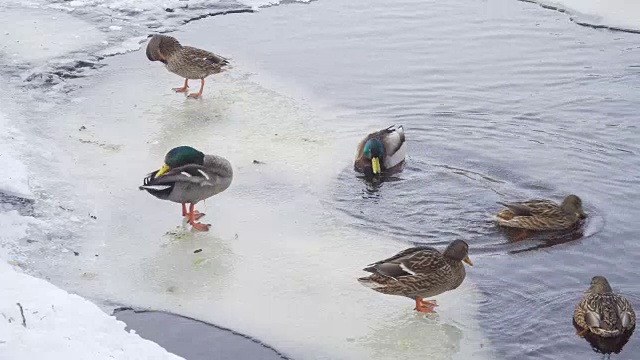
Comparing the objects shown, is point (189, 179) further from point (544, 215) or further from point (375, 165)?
point (544, 215)

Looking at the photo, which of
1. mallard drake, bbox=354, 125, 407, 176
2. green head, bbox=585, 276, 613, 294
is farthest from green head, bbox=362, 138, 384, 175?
green head, bbox=585, 276, 613, 294

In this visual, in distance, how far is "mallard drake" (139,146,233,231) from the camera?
745 cm

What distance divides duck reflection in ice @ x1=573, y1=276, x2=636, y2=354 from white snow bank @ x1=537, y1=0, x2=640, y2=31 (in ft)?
23.7

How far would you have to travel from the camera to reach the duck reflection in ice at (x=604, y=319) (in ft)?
19.8

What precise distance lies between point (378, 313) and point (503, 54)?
6047 millimetres

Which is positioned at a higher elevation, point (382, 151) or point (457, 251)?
point (457, 251)

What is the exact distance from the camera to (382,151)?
8656mm

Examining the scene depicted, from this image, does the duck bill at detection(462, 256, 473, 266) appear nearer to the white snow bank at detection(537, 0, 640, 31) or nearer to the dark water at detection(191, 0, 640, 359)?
the dark water at detection(191, 0, 640, 359)

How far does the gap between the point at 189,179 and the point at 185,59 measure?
3.19 m

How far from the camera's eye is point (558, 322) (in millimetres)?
6320

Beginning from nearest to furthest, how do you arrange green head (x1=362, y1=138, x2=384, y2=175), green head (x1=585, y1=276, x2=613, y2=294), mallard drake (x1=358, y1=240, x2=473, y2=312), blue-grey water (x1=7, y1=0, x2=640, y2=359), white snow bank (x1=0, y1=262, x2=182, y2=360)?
white snow bank (x1=0, y1=262, x2=182, y2=360), green head (x1=585, y1=276, x2=613, y2=294), mallard drake (x1=358, y1=240, x2=473, y2=312), blue-grey water (x1=7, y1=0, x2=640, y2=359), green head (x1=362, y1=138, x2=384, y2=175)

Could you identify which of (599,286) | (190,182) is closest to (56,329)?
(190,182)

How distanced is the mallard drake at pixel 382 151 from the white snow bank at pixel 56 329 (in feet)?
11.8

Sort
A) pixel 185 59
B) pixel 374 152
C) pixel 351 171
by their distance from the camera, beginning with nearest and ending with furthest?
1. pixel 374 152
2. pixel 351 171
3. pixel 185 59
